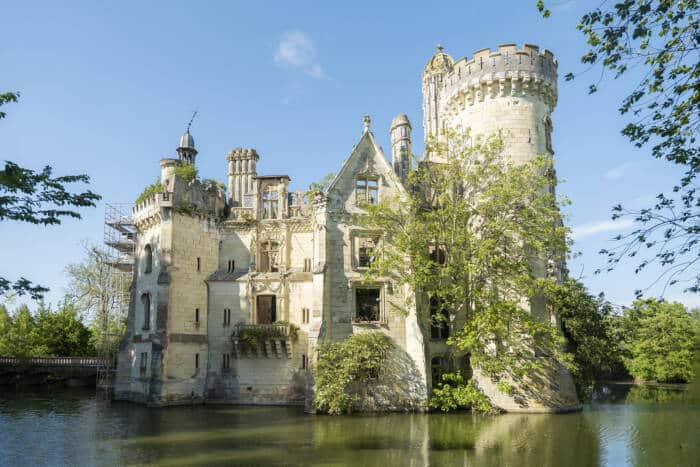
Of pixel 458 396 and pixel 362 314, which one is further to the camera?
pixel 362 314

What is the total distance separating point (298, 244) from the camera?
32906 millimetres

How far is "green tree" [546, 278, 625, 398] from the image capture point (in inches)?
1134

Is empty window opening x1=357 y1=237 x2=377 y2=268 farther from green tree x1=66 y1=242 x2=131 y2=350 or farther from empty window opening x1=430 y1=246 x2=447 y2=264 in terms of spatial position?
green tree x1=66 y1=242 x2=131 y2=350

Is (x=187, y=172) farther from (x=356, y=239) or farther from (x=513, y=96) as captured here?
(x=513, y=96)

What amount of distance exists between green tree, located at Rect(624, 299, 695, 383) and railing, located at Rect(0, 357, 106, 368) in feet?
161

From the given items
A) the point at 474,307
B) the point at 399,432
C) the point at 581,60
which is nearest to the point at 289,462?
the point at 399,432

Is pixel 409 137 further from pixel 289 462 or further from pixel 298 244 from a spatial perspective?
pixel 289 462

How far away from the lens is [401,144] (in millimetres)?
32562

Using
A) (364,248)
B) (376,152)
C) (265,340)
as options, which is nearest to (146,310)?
(265,340)

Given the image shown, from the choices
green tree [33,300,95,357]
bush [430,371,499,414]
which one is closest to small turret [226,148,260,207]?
bush [430,371,499,414]

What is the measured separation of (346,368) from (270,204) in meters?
12.5

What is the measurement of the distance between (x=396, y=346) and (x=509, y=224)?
8.68 m

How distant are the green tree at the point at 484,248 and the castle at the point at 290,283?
1542 mm

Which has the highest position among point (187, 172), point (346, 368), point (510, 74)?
point (510, 74)
